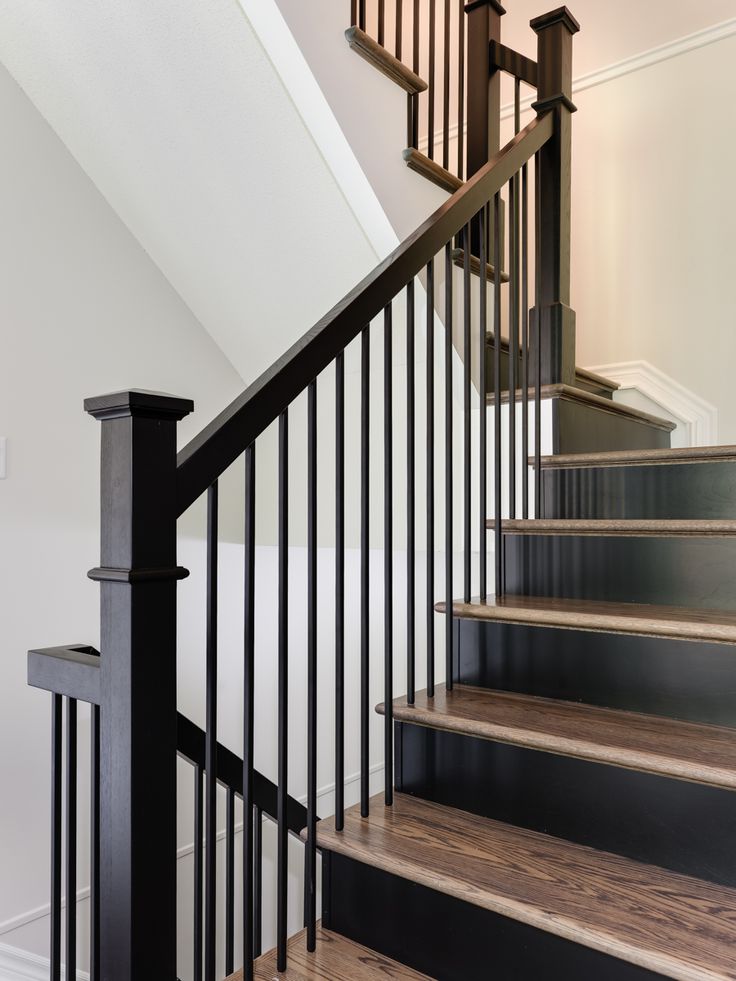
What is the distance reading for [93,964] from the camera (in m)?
1.00

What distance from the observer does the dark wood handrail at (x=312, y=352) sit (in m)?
1.01

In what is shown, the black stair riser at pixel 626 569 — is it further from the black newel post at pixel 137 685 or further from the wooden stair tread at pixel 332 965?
the black newel post at pixel 137 685

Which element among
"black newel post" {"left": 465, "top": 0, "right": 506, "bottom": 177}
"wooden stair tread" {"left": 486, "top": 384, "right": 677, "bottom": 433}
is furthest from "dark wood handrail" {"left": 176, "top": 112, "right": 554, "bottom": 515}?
"black newel post" {"left": 465, "top": 0, "right": 506, "bottom": 177}

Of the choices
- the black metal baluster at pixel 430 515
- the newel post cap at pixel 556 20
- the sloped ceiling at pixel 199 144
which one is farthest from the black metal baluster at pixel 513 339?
the newel post cap at pixel 556 20

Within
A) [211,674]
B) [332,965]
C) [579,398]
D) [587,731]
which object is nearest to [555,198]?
[579,398]

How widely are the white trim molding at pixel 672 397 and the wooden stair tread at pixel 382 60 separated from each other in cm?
165

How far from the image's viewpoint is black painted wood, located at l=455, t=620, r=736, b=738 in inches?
52.6

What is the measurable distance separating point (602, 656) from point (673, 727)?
0.18 meters

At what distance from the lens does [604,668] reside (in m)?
1.44

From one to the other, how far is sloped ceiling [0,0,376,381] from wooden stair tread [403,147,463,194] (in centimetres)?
26

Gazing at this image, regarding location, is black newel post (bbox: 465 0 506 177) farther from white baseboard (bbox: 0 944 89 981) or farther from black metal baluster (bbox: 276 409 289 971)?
white baseboard (bbox: 0 944 89 981)

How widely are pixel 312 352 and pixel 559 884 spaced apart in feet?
3.05

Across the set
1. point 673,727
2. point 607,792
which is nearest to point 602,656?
point 673,727

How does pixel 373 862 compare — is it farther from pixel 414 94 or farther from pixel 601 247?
pixel 601 247
